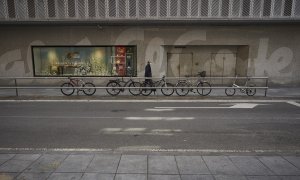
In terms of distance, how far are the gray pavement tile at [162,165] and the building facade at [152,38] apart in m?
12.5

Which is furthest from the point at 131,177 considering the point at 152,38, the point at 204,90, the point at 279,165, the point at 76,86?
the point at 152,38

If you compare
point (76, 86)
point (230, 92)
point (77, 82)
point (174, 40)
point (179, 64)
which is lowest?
point (230, 92)

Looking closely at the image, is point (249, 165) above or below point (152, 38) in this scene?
below

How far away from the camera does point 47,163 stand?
4969 mm

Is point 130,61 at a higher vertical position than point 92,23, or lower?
lower

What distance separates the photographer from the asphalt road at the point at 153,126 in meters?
6.27

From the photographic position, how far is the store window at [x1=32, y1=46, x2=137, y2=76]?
18109mm

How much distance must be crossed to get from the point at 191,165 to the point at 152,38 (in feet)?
45.1

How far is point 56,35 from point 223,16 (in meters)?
12.0

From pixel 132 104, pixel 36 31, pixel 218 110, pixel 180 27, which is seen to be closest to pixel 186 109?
pixel 218 110

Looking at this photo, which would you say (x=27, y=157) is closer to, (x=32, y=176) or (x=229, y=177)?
(x=32, y=176)

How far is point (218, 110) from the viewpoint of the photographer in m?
10.2

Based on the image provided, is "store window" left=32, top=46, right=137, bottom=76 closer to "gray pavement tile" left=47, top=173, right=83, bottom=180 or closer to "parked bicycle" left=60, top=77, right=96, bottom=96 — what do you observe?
"parked bicycle" left=60, top=77, right=96, bottom=96

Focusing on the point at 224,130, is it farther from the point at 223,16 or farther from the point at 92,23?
the point at 92,23
